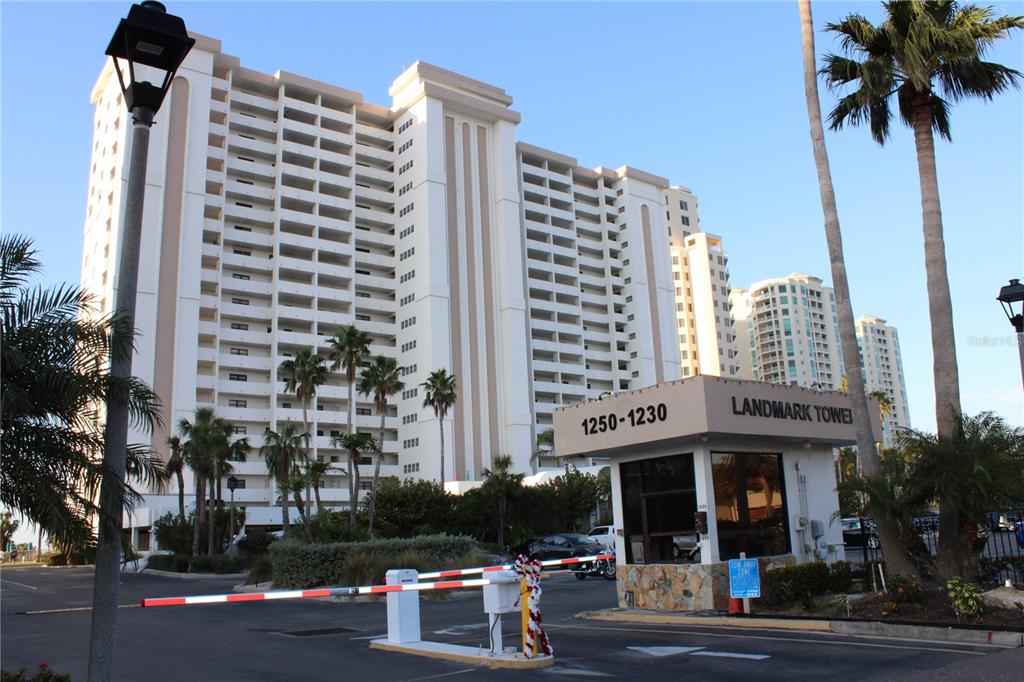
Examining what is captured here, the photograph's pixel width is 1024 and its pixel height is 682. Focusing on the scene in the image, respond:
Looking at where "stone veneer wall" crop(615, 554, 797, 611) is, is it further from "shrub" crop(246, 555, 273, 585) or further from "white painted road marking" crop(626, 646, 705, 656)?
"shrub" crop(246, 555, 273, 585)

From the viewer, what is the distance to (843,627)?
45.5ft

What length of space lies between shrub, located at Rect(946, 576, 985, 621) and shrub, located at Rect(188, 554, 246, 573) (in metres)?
42.8

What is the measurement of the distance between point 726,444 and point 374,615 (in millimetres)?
10333

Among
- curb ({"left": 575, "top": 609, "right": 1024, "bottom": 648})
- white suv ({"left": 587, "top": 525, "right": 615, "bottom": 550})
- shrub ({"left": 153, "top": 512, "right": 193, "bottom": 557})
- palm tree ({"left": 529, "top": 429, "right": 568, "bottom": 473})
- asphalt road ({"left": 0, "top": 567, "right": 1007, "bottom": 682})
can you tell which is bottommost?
asphalt road ({"left": 0, "top": 567, "right": 1007, "bottom": 682})

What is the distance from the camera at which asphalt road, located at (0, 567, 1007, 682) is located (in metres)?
10.9

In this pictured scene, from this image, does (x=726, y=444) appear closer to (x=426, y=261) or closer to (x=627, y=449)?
(x=627, y=449)

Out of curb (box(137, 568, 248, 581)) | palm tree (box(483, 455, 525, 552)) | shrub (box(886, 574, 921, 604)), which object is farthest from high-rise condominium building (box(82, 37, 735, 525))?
shrub (box(886, 574, 921, 604))

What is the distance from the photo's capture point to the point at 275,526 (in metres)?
73.9

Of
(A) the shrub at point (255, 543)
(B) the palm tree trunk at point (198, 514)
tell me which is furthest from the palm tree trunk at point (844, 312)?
(B) the palm tree trunk at point (198, 514)

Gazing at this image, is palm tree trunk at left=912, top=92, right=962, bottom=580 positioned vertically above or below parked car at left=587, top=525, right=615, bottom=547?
above

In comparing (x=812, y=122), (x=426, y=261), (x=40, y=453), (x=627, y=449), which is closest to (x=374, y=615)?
(x=627, y=449)

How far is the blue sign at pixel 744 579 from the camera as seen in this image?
16156 millimetres

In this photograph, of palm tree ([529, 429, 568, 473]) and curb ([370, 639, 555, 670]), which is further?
palm tree ([529, 429, 568, 473])

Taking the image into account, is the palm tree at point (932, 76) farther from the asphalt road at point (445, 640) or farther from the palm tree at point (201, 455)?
Answer: the palm tree at point (201, 455)
